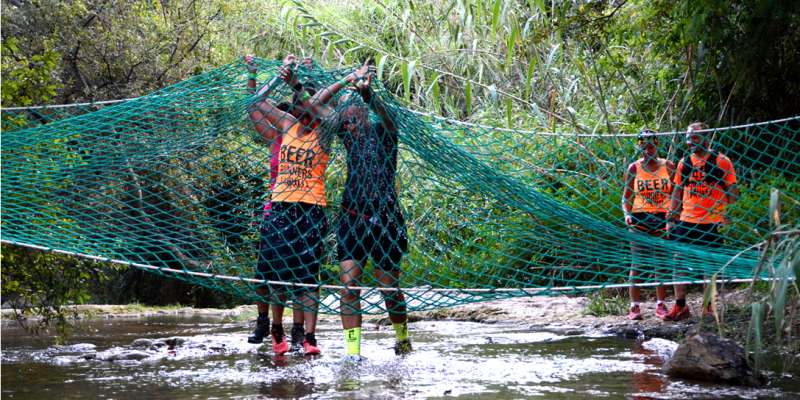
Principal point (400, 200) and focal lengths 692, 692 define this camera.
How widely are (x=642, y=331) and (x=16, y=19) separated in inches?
221

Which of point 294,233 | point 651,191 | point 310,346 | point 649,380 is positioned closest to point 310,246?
point 294,233

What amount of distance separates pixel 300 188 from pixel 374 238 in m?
0.43

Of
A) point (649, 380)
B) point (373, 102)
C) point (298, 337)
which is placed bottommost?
point (649, 380)

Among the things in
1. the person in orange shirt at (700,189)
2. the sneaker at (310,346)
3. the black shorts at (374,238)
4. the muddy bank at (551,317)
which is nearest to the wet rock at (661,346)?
the muddy bank at (551,317)

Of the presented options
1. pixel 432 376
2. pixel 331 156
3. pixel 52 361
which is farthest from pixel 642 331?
pixel 52 361

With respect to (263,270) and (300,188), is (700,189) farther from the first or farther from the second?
→ (263,270)

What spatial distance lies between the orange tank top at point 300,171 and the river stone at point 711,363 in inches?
67.3

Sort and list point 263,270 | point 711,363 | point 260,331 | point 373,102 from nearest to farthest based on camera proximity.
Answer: point 711,363
point 373,102
point 263,270
point 260,331

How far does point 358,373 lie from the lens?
2852 mm

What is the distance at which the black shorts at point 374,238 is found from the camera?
317 cm

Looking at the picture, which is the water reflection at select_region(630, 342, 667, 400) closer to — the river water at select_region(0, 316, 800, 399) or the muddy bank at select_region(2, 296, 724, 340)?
the river water at select_region(0, 316, 800, 399)

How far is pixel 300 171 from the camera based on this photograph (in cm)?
320

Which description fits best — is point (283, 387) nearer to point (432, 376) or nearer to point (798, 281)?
point (432, 376)

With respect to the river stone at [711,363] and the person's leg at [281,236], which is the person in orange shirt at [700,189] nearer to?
the river stone at [711,363]
